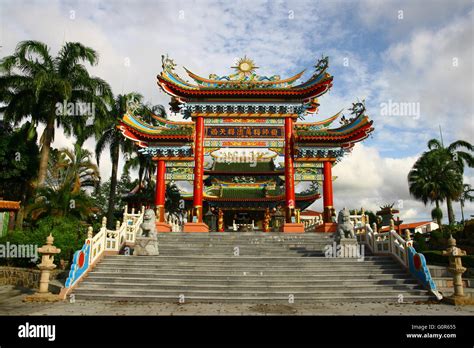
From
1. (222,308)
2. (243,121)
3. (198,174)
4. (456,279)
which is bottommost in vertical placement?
(222,308)

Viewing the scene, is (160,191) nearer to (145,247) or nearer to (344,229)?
(145,247)

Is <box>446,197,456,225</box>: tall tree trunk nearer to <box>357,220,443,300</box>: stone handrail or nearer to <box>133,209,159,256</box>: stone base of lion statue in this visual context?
<box>357,220,443,300</box>: stone handrail

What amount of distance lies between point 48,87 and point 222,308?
17.7 m

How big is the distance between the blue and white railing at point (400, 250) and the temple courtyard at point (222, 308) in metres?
0.93

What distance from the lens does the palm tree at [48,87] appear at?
61.4 ft

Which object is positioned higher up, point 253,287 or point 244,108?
point 244,108

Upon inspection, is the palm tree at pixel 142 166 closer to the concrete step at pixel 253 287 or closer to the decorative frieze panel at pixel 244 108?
the decorative frieze panel at pixel 244 108

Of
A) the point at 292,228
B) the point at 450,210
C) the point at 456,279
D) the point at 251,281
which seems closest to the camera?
the point at 456,279

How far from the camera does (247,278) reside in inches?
377

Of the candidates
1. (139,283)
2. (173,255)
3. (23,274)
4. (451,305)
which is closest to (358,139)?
(451,305)

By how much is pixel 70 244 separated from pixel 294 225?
10.6m

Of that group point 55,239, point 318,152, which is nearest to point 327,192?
point 318,152

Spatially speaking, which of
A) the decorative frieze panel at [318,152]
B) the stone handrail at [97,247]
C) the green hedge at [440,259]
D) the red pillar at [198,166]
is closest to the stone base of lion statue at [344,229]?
the decorative frieze panel at [318,152]

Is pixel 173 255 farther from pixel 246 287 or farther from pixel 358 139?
pixel 358 139
